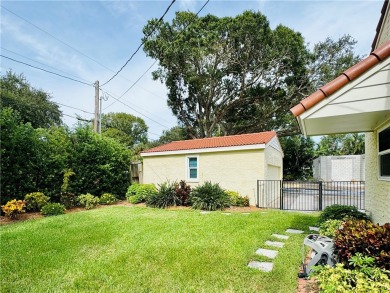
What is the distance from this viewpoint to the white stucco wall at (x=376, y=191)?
4443mm

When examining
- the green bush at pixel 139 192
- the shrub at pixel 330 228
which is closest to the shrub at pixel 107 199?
the green bush at pixel 139 192

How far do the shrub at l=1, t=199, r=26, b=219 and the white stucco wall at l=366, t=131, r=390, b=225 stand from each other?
10.3 meters

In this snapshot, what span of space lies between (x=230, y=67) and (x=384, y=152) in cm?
1616

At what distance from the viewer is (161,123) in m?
35.5

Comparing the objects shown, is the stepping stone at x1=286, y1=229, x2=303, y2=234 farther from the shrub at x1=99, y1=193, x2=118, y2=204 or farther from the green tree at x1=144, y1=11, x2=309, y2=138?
the green tree at x1=144, y1=11, x2=309, y2=138

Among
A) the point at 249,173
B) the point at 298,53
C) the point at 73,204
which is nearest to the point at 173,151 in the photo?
the point at 249,173

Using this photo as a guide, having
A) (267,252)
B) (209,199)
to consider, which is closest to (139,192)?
(209,199)

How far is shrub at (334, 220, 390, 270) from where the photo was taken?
2.79 meters

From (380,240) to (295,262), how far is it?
1.39 metres

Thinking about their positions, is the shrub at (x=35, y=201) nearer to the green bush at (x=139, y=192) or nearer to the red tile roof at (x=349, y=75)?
the green bush at (x=139, y=192)

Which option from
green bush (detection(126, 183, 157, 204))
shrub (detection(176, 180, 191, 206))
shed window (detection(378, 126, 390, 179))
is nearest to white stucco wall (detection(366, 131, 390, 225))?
shed window (detection(378, 126, 390, 179))

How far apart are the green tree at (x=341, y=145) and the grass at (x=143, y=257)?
23.4 metres

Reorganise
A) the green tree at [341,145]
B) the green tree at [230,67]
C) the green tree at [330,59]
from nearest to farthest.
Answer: the green tree at [230,67] → the green tree at [330,59] → the green tree at [341,145]

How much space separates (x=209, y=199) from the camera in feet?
33.2
